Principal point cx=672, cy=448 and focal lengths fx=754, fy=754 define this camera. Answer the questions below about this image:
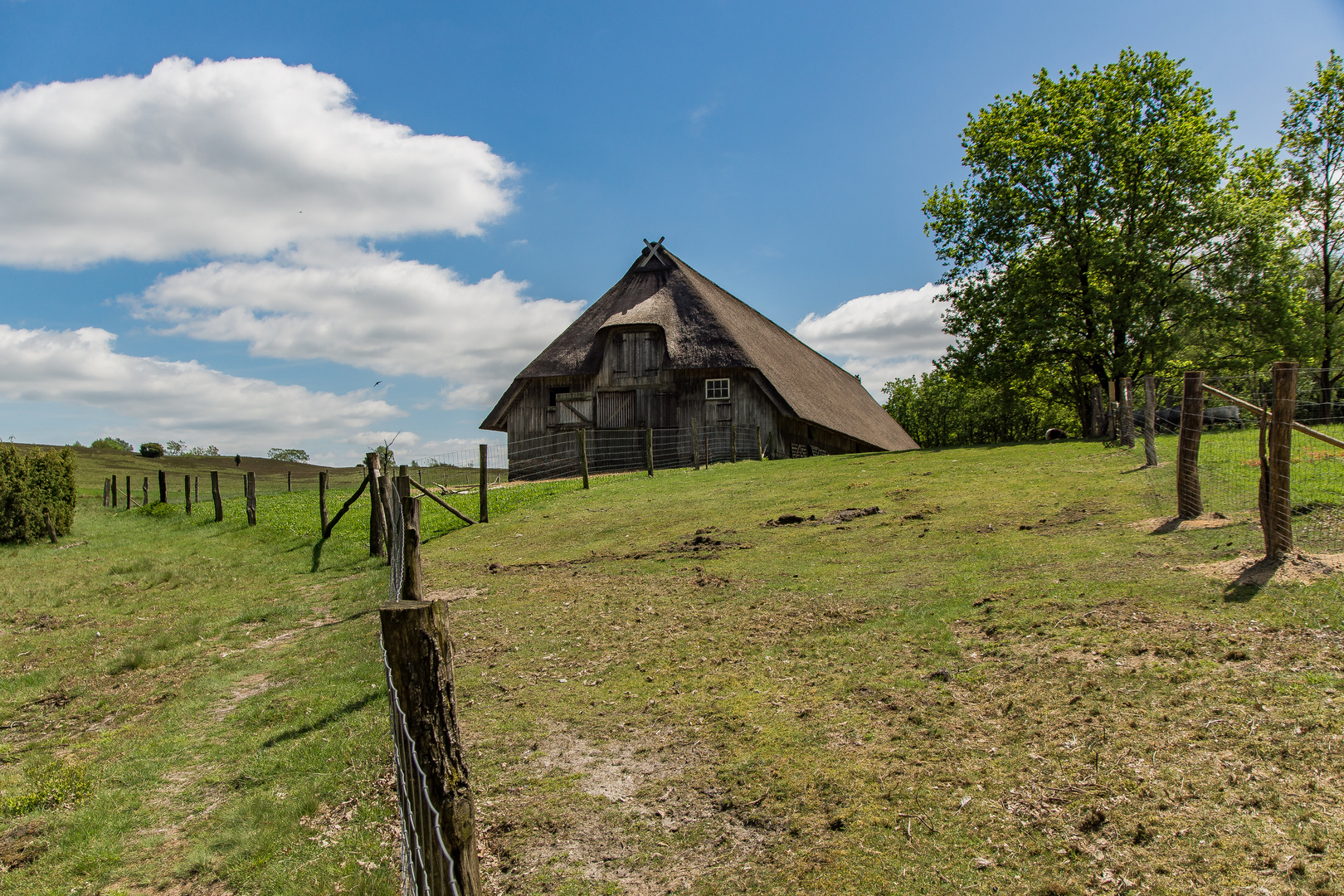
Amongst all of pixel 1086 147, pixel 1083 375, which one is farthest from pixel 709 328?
pixel 1083 375

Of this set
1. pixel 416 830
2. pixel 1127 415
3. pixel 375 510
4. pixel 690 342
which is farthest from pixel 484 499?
pixel 1127 415

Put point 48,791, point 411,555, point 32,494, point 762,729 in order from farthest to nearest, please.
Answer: point 32,494, point 411,555, point 48,791, point 762,729

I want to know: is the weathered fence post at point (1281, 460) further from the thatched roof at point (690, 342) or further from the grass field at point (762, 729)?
the thatched roof at point (690, 342)

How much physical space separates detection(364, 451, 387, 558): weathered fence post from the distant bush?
507 inches

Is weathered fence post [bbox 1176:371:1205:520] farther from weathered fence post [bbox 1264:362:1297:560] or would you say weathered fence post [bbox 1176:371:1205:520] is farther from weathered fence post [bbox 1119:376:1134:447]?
weathered fence post [bbox 1119:376:1134:447]

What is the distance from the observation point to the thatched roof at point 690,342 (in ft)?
88.8

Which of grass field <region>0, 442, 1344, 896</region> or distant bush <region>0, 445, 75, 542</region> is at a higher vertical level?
distant bush <region>0, 445, 75, 542</region>

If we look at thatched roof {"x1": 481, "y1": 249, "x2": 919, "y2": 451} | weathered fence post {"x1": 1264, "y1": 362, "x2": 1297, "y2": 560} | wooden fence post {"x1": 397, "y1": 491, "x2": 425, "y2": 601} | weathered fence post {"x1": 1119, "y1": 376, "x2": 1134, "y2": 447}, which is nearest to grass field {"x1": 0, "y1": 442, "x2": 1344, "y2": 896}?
weathered fence post {"x1": 1264, "y1": 362, "x2": 1297, "y2": 560}

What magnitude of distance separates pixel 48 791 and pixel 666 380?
23.2m

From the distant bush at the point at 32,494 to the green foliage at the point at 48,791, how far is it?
742 inches

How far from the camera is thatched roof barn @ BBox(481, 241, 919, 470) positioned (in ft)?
89.3

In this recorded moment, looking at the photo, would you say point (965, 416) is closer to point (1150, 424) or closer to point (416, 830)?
point (1150, 424)

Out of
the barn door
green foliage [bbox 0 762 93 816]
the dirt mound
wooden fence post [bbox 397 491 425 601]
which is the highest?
the barn door

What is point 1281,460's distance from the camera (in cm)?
728
